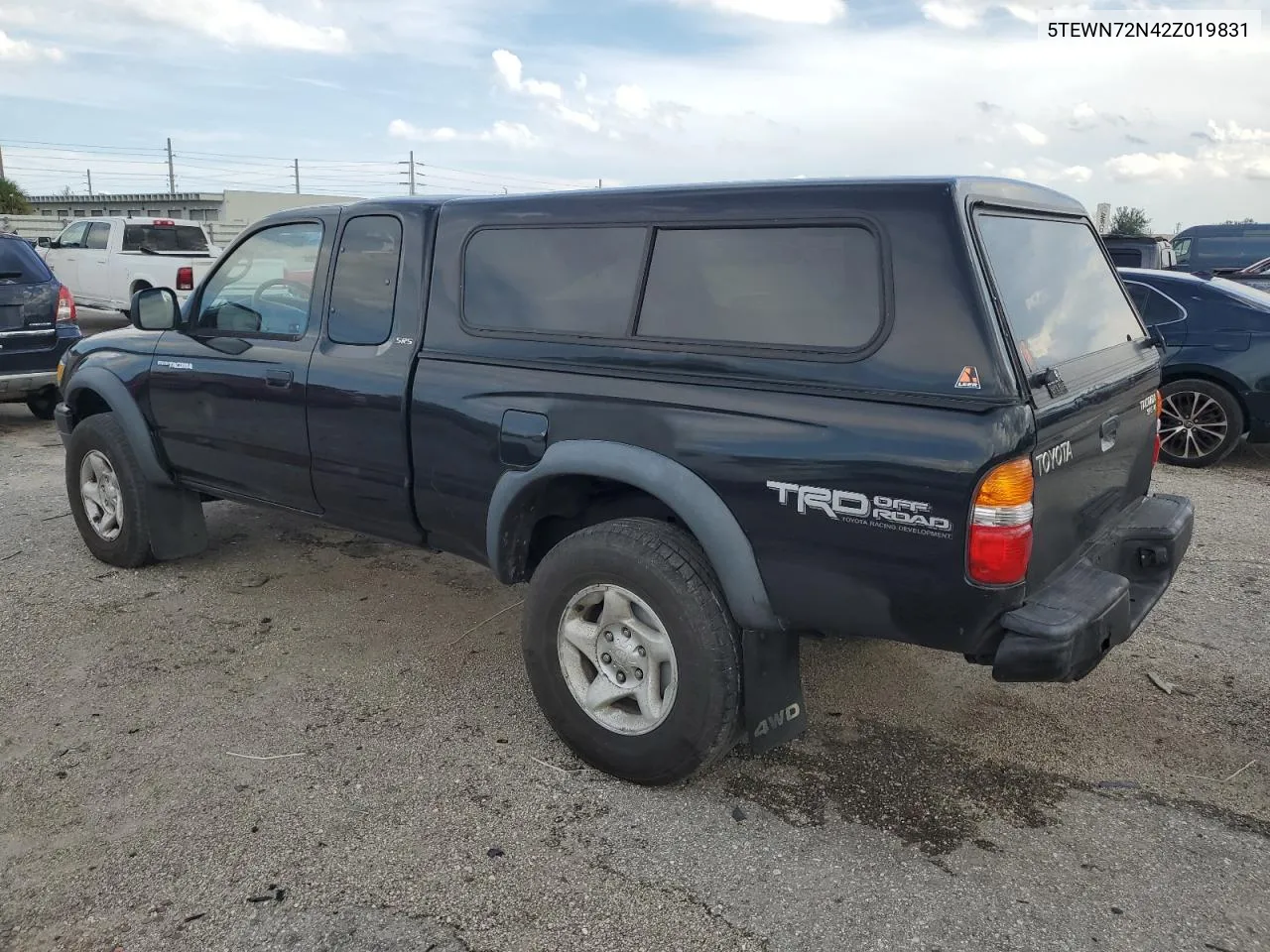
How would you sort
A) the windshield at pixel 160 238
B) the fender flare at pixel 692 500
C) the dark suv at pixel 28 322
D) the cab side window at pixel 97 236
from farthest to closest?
1. the cab side window at pixel 97 236
2. the windshield at pixel 160 238
3. the dark suv at pixel 28 322
4. the fender flare at pixel 692 500

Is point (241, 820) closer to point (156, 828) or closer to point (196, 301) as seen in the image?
point (156, 828)

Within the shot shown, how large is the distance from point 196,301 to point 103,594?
1.51m

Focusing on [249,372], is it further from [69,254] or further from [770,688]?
[69,254]

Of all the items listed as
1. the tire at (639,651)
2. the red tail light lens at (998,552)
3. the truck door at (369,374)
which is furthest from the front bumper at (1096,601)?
the truck door at (369,374)

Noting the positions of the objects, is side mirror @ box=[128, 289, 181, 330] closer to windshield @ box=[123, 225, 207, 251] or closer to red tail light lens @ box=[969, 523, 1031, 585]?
red tail light lens @ box=[969, 523, 1031, 585]

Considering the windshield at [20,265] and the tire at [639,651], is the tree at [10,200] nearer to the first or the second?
the windshield at [20,265]

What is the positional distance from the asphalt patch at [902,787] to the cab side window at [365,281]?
2.18 meters

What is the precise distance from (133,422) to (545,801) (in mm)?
3037

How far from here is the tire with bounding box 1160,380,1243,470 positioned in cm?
754

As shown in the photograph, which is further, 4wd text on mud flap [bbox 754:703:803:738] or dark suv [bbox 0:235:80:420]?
dark suv [bbox 0:235:80:420]

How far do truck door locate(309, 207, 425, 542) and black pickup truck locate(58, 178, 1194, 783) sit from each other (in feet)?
0.04

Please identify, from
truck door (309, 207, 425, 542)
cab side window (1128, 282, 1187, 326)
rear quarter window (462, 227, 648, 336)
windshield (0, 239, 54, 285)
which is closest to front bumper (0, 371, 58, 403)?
windshield (0, 239, 54, 285)

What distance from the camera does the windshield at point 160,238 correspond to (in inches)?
568

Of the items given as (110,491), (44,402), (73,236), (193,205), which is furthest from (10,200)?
(110,491)
